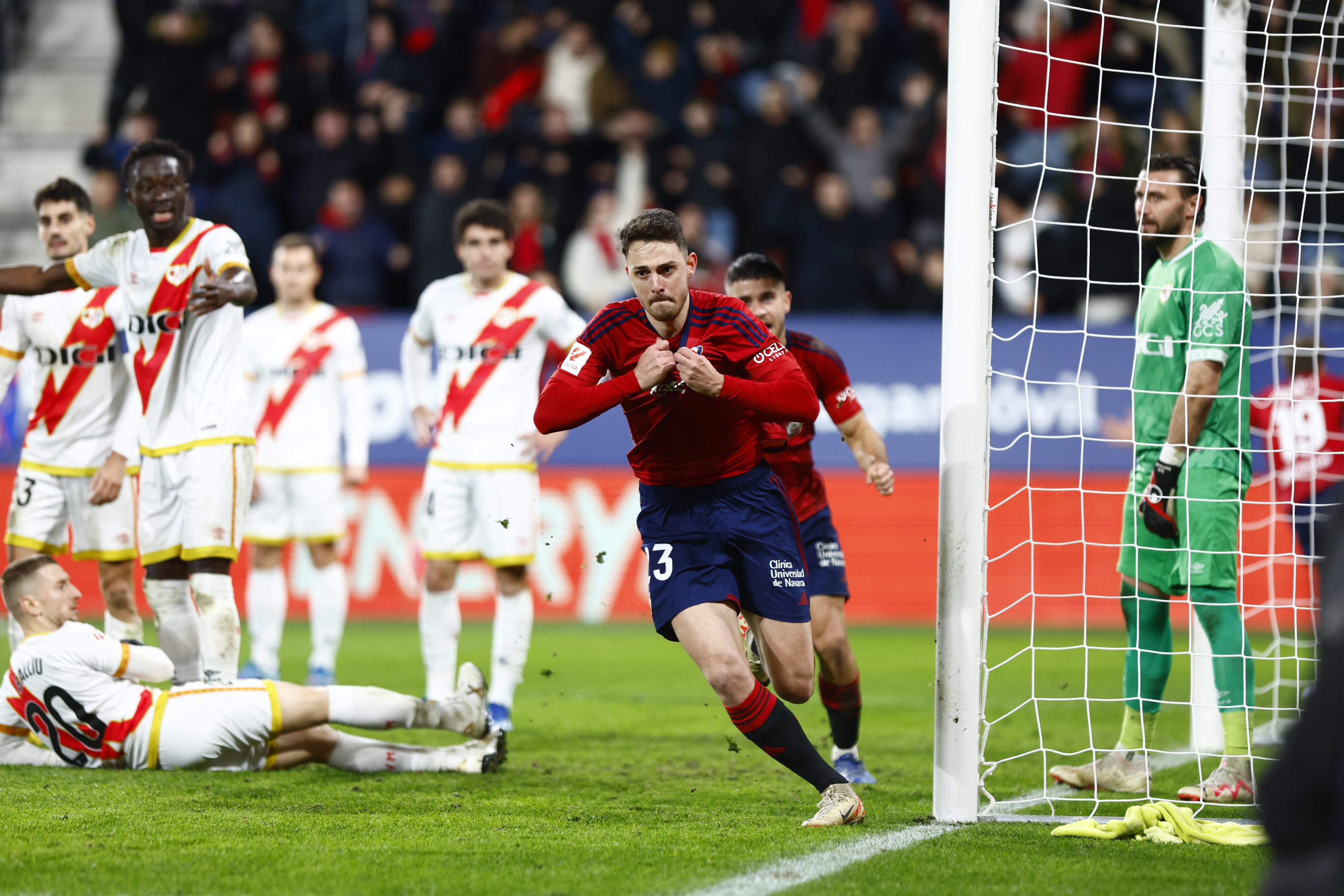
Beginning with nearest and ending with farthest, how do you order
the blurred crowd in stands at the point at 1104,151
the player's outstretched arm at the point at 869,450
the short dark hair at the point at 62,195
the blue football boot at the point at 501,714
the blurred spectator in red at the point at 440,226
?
the player's outstretched arm at the point at 869,450, the short dark hair at the point at 62,195, the blue football boot at the point at 501,714, the blurred crowd in stands at the point at 1104,151, the blurred spectator in red at the point at 440,226

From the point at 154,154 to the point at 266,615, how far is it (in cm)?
327

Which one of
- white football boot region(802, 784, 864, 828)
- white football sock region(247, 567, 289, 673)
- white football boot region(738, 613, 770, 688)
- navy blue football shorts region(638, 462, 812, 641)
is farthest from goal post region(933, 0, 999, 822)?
white football sock region(247, 567, 289, 673)

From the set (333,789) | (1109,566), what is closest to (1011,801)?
(333,789)

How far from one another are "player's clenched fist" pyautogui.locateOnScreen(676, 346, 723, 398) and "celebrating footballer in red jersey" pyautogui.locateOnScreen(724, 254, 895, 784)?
1338 millimetres

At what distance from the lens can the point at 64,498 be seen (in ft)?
23.8

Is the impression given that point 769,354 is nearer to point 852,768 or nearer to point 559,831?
point 559,831

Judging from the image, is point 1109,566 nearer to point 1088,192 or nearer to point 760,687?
point 1088,192

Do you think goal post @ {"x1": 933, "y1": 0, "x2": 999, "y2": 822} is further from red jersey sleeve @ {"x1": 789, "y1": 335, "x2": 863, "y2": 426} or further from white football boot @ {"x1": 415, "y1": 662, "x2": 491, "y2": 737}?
white football boot @ {"x1": 415, "y1": 662, "x2": 491, "y2": 737}

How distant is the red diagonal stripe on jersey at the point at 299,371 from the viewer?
29.7ft

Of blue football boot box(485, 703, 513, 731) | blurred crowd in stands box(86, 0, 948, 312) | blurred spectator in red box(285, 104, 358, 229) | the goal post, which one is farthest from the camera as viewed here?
blurred spectator in red box(285, 104, 358, 229)

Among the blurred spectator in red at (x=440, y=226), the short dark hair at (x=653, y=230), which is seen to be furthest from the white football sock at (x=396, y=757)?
the blurred spectator in red at (x=440, y=226)

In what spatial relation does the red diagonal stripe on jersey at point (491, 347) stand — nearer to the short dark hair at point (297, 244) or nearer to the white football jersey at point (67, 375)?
the white football jersey at point (67, 375)

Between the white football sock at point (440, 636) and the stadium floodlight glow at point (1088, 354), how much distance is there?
292 centimetres

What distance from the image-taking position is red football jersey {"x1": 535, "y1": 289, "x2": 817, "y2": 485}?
4684mm
